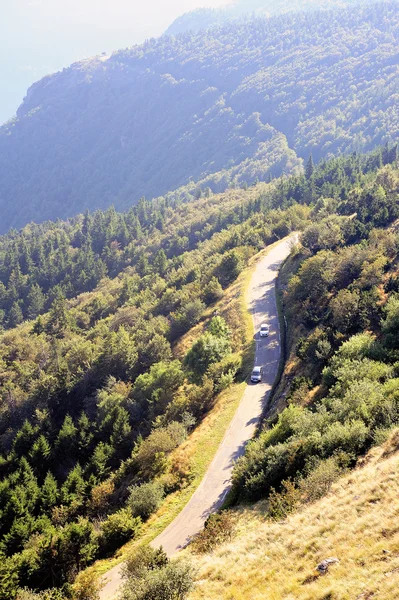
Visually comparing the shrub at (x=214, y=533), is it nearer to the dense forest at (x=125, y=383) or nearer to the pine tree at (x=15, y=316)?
A: the dense forest at (x=125, y=383)

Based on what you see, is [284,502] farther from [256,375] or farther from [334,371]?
[256,375]

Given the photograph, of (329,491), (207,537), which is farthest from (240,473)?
(329,491)

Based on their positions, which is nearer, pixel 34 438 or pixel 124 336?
pixel 34 438

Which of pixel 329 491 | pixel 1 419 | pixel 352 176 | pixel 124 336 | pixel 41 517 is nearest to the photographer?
pixel 329 491

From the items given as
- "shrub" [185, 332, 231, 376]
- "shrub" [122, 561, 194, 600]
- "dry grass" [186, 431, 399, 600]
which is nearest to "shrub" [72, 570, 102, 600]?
"shrub" [122, 561, 194, 600]

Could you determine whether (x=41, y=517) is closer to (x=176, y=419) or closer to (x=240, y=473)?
(x=176, y=419)

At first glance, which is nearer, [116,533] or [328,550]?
[328,550]

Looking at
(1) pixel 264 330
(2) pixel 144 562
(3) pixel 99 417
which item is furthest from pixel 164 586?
(1) pixel 264 330

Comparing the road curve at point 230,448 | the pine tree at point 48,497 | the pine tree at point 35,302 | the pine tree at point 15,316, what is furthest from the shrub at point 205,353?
the pine tree at point 15,316
